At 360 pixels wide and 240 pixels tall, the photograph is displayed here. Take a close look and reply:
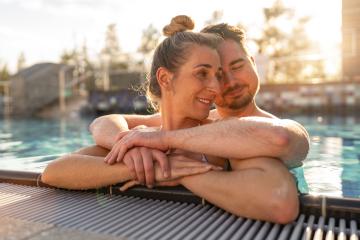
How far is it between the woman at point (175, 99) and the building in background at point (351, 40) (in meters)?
11.5

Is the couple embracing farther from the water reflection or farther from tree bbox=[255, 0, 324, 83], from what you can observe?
tree bbox=[255, 0, 324, 83]

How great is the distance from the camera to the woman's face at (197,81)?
6.63 feet

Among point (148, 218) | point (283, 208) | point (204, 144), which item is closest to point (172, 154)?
point (204, 144)

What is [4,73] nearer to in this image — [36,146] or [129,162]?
[36,146]

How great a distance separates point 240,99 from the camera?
258 centimetres

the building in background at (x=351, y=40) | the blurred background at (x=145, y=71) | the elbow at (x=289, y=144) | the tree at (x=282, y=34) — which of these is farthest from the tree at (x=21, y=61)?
the elbow at (x=289, y=144)

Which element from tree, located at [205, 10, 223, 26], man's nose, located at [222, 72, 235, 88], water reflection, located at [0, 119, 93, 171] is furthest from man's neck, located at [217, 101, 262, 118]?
tree, located at [205, 10, 223, 26]

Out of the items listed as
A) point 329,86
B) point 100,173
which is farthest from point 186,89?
point 329,86

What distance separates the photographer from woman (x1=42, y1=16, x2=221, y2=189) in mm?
1991

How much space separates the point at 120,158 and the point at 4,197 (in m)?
0.71

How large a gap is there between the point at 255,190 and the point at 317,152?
4237 mm

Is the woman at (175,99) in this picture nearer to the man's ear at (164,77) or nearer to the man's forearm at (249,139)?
the man's ear at (164,77)

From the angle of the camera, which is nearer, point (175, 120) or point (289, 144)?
point (289, 144)

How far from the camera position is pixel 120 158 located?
6.48ft
